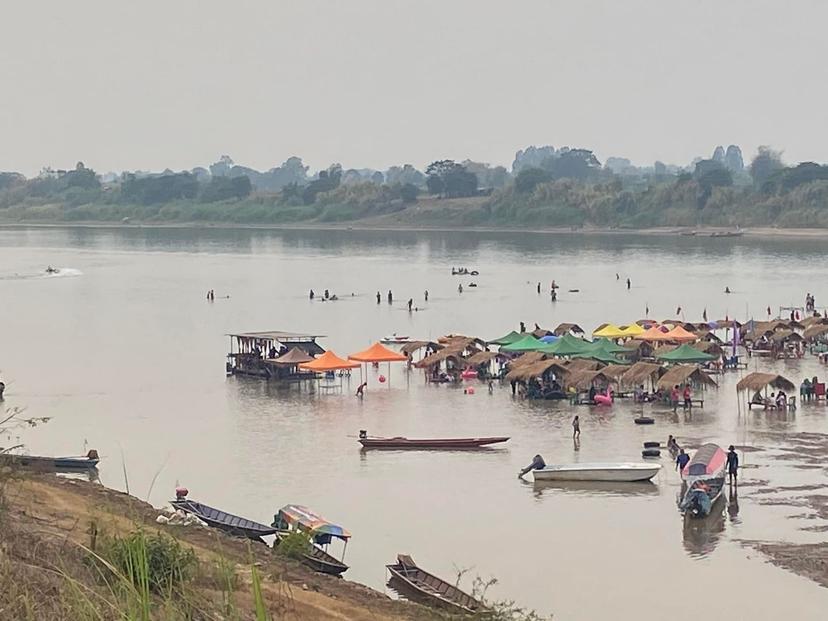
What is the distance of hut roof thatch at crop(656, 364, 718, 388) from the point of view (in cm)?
3475

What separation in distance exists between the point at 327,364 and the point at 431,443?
10065 mm

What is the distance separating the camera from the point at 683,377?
34750 millimetres

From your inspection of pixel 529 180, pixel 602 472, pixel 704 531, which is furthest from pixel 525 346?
pixel 529 180

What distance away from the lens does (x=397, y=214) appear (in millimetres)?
181625

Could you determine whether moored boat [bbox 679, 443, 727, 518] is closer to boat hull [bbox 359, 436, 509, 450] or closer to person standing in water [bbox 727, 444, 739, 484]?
person standing in water [bbox 727, 444, 739, 484]

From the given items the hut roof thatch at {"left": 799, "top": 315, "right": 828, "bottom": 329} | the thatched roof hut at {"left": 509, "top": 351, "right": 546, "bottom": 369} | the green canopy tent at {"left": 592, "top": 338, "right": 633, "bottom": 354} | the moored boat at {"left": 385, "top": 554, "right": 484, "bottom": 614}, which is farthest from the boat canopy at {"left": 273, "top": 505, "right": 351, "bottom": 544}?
the hut roof thatch at {"left": 799, "top": 315, "right": 828, "bottom": 329}

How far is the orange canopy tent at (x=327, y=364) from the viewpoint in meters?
38.7

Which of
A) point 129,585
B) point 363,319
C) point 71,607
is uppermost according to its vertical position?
point 129,585

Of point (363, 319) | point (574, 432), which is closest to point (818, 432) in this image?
point (574, 432)

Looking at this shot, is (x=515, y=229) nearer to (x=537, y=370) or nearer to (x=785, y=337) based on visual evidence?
(x=785, y=337)

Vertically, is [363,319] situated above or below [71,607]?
below

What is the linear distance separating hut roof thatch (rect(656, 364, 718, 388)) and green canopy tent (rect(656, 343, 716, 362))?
8.25 feet

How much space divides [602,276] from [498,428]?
59945mm

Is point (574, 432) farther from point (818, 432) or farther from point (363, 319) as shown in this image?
point (363, 319)
